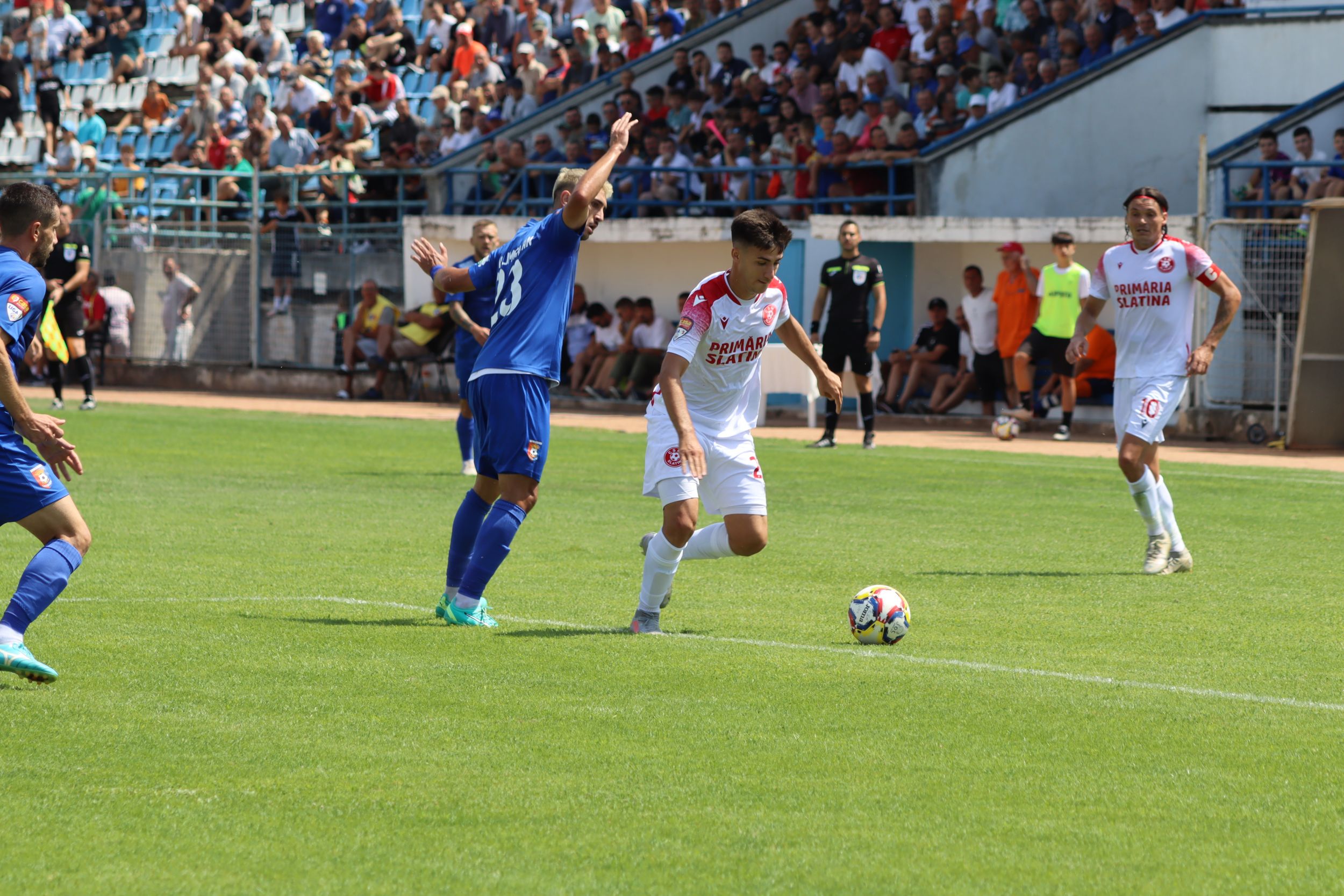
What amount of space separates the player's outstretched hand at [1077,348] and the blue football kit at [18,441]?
20.6 feet

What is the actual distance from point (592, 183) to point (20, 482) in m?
2.71

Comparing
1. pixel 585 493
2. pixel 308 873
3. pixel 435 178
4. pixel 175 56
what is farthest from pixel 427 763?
pixel 175 56

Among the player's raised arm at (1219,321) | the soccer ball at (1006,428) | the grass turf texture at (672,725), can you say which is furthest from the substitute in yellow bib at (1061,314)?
the player's raised arm at (1219,321)

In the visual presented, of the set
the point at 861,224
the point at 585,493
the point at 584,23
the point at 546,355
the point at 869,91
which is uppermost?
the point at 584,23

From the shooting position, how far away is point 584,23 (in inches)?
1243

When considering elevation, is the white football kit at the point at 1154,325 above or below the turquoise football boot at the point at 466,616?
above

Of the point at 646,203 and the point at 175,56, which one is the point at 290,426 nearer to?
the point at 646,203

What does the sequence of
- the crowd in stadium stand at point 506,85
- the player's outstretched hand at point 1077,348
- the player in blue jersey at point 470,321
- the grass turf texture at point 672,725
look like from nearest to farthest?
1. the grass turf texture at point 672,725
2. the player's outstretched hand at point 1077,348
3. the player in blue jersey at point 470,321
4. the crowd in stadium stand at point 506,85

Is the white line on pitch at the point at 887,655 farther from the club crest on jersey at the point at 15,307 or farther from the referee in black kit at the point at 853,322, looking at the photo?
the referee in black kit at the point at 853,322

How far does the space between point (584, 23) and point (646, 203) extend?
20.8 ft

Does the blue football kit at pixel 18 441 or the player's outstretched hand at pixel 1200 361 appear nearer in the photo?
the blue football kit at pixel 18 441

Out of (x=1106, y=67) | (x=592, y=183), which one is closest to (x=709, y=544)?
(x=592, y=183)

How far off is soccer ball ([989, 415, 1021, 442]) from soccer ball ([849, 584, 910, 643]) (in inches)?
538

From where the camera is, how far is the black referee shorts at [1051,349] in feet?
70.1
